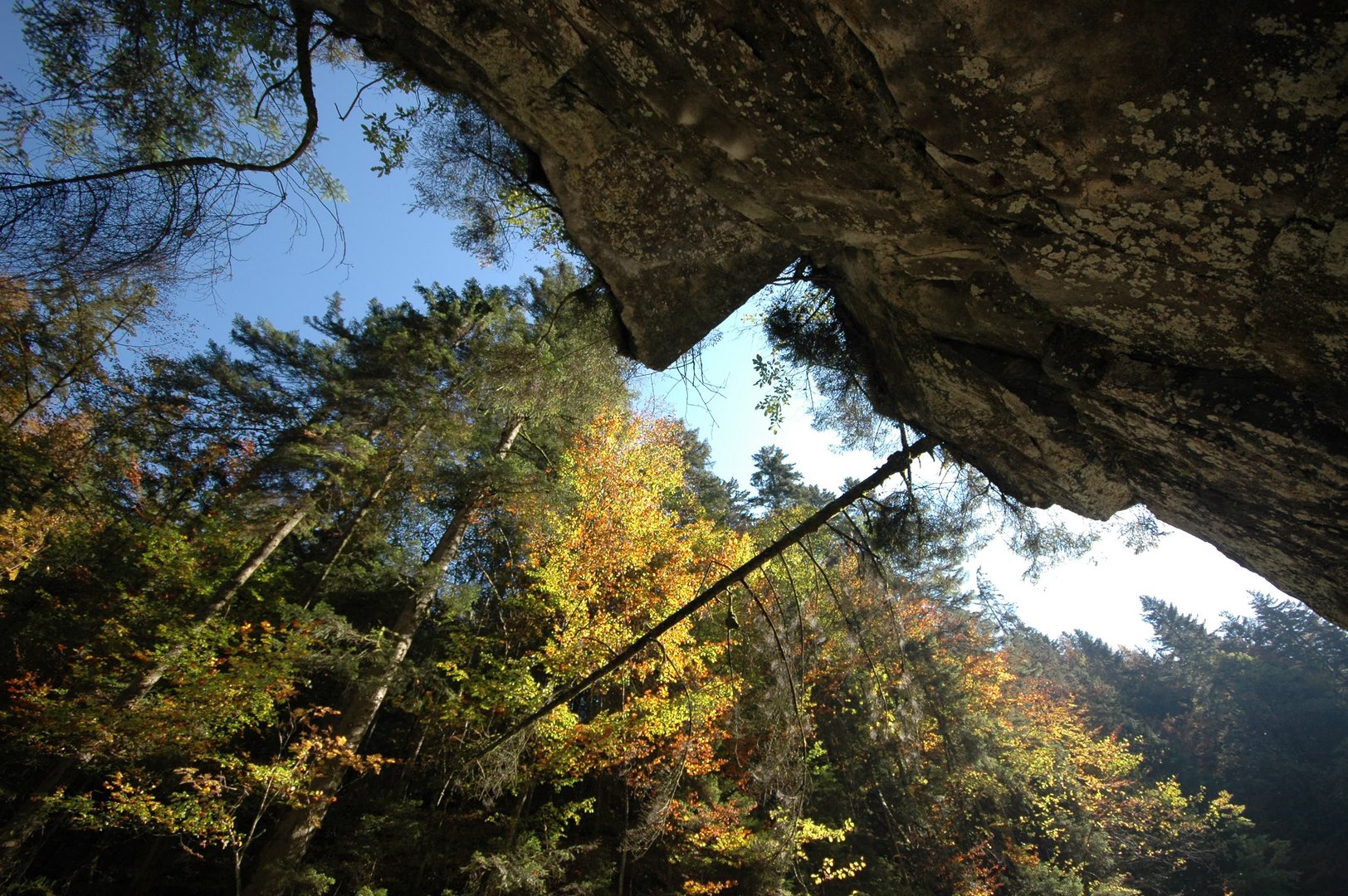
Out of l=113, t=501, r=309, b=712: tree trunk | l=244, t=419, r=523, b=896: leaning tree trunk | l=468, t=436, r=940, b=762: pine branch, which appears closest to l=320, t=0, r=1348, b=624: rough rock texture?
l=468, t=436, r=940, b=762: pine branch

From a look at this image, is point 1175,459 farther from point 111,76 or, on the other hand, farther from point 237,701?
point 237,701

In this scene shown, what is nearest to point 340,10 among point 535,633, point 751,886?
point 535,633

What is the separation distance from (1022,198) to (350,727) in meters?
11.0

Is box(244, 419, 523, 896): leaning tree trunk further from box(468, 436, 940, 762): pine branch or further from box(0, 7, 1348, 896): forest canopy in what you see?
box(468, 436, 940, 762): pine branch

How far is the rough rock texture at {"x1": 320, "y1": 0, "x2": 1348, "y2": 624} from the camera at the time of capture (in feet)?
5.39

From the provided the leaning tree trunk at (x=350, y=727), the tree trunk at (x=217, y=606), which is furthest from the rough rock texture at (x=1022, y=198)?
the tree trunk at (x=217, y=606)

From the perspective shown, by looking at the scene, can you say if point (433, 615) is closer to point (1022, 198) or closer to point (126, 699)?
point (126, 699)

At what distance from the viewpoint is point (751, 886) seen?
9586 mm

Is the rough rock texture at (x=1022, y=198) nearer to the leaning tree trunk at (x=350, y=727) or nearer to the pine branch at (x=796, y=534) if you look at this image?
the pine branch at (x=796, y=534)

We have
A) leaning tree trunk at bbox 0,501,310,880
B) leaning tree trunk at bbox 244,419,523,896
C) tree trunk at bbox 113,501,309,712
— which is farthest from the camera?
tree trunk at bbox 113,501,309,712

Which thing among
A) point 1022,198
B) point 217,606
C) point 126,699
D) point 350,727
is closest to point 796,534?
point 1022,198

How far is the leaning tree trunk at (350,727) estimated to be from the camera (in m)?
7.19

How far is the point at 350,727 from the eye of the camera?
8594mm

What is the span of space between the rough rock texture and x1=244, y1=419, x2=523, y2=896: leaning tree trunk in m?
8.50
